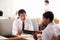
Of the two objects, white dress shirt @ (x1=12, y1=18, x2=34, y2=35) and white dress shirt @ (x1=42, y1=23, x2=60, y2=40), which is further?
white dress shirt @ (x1=12, y1=18, x2=34, y2=35)

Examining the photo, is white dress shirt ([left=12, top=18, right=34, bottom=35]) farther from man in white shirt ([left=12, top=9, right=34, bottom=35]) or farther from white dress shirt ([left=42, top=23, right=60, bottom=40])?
white dress shirt ([left=42, top=23, right=60, bottom=40])

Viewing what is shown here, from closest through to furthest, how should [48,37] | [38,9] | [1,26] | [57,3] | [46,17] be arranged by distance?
[48,37] < [46,17] < [1,26] < [57,3] < [38,9]

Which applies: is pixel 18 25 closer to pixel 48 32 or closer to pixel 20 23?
pixel 20 23

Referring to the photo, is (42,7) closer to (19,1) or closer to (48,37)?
(19,1)

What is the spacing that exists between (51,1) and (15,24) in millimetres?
4141

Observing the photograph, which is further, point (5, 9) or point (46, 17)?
point (5, 9)

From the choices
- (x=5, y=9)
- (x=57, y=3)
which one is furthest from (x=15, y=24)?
(x=5, y=9)

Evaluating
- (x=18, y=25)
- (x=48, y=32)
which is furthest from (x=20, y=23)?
(x=48, y=32)

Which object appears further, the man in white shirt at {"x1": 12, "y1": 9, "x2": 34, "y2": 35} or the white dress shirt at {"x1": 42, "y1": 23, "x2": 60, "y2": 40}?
the man in white shirt at {"x1": 12, "y1": 9, "x2": 34, "y2": 35}

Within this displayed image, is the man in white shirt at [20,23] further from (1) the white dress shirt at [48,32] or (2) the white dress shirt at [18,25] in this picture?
(1) the white dress shirt at [48,32]

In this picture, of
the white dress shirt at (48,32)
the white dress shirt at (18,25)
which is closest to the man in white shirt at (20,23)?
the white dress shirt at (18,25)

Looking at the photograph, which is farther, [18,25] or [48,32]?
[18,25]

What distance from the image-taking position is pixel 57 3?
23.6 ft

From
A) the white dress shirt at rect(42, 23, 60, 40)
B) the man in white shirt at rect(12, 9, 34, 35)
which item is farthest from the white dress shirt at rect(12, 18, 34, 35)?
the white dress shirt at rect(42, 23, 60, 40)
